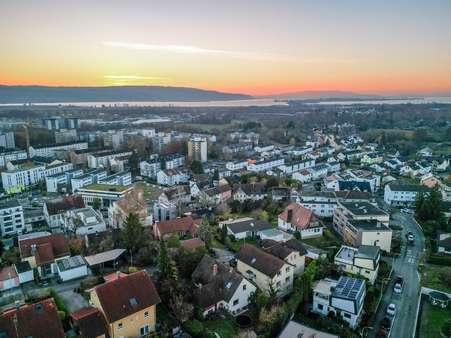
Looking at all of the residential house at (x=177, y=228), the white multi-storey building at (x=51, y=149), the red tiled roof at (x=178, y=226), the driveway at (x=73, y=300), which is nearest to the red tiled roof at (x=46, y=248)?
the driveway at (x=73, y=300)

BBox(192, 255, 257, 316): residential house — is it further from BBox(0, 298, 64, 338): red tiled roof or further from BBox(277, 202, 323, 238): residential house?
BBox(277, 202, 323, 238): residential house

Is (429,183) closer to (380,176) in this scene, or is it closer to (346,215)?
(380,176)

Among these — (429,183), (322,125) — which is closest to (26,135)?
(429,183)

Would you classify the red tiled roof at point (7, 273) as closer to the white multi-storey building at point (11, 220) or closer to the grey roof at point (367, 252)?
the white multi-storey building at point (11, 220)

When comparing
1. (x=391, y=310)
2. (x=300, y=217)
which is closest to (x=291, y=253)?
(x=391, y=310)

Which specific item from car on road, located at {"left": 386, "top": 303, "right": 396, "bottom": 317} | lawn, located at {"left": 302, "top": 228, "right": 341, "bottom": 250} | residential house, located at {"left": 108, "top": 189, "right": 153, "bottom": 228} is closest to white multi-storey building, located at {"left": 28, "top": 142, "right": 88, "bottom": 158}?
residential house, located at {"left": 108, "top": 189, "right": 153, "bottom": 228}
